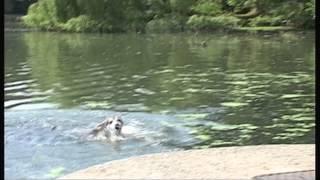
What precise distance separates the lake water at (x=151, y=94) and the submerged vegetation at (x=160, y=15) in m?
0.52

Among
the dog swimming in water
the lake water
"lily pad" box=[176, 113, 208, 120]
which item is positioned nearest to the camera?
the lake water

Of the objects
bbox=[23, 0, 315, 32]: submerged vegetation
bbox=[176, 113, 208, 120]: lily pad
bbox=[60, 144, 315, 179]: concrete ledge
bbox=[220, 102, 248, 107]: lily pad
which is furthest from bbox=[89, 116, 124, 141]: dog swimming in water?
bbox=[220, 102, 248, 107]: lily pad

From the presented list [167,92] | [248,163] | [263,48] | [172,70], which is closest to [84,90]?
[167,92]

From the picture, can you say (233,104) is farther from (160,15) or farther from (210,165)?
(210,165)

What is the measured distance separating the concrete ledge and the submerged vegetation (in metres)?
1.85

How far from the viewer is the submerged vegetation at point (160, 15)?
643 cm

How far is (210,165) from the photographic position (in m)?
3.23

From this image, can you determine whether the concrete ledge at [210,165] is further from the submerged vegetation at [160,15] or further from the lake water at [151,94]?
the submerged vegetation at [160,15]

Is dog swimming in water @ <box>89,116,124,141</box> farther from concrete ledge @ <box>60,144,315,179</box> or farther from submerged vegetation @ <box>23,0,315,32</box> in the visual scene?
submerged vegetation @ <box>23,0,315,32</box>

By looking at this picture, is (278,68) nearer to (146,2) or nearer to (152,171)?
(146,2)

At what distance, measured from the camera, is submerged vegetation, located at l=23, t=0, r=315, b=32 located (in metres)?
6.43

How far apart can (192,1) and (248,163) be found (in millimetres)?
4684

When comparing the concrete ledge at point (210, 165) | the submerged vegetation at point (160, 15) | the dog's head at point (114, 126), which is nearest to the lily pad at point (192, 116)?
the dog's head at point (114, 126)

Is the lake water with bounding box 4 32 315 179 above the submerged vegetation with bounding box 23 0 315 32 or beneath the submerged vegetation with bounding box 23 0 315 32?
beneath
